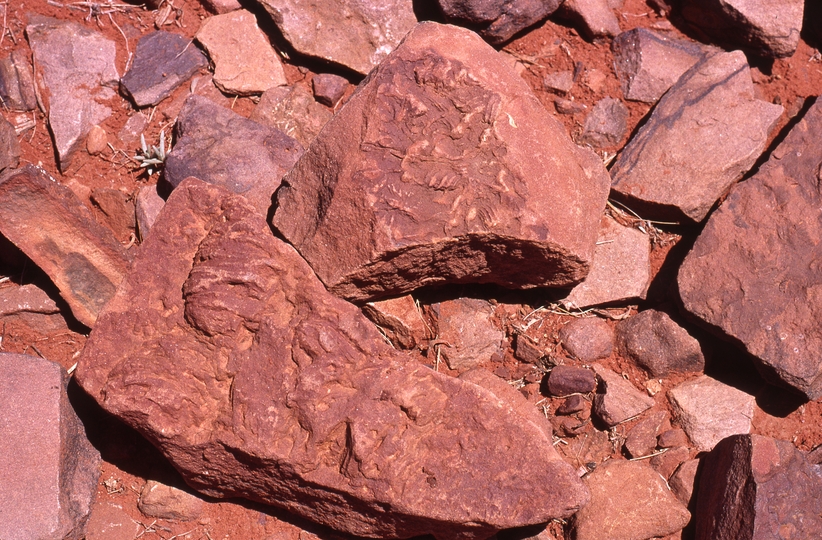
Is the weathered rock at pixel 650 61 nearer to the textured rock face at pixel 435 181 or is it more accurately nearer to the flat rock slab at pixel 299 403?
the textured rock face at pixel 435 181

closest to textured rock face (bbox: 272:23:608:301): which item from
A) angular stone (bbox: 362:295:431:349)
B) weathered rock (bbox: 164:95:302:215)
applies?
angular stone (bbox: 362:295:431:349)

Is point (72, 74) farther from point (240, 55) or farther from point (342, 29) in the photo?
point (342, 29)

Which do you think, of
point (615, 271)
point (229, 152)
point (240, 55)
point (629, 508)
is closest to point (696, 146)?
point (615, 271)

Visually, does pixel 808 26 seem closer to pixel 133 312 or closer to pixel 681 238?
pixel 681 238

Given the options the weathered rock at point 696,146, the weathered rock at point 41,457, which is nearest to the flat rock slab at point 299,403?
the weathered rock at point 41,457

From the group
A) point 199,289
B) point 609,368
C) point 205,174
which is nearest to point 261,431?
point 199,289
